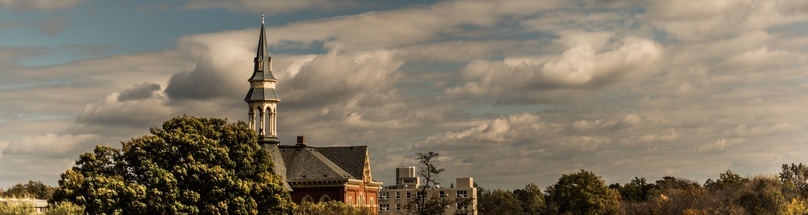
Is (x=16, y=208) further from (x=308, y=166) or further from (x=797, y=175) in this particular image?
(x=797, y=175)

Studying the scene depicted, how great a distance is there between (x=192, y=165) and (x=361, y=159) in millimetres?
44743

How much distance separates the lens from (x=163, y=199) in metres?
84.6

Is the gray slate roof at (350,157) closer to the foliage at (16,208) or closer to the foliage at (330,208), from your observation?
the foliage at (330,208)

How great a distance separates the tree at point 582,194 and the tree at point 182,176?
6060 centimetres

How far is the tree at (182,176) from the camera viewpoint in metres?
81.4

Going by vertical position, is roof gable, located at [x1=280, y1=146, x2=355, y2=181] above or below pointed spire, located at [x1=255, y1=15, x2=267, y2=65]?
below

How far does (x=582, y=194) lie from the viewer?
14288 centimetres

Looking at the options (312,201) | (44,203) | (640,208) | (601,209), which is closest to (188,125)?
(44,203)

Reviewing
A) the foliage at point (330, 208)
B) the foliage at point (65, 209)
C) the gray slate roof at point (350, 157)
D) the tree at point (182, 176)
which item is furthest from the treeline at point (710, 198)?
the foliage at point (65, 209)

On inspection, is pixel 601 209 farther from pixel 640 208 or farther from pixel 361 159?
pixel 361 159

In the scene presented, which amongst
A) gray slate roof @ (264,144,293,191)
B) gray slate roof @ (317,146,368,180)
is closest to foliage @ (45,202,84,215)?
gray slate roof @ (264,144,293,191)

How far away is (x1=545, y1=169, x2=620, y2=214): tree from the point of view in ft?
470

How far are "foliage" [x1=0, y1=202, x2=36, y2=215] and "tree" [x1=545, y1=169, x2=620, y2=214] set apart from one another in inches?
3374

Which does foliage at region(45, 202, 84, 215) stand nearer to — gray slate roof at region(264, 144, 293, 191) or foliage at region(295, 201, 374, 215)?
foliage at region(295, 201, 374, 215)
